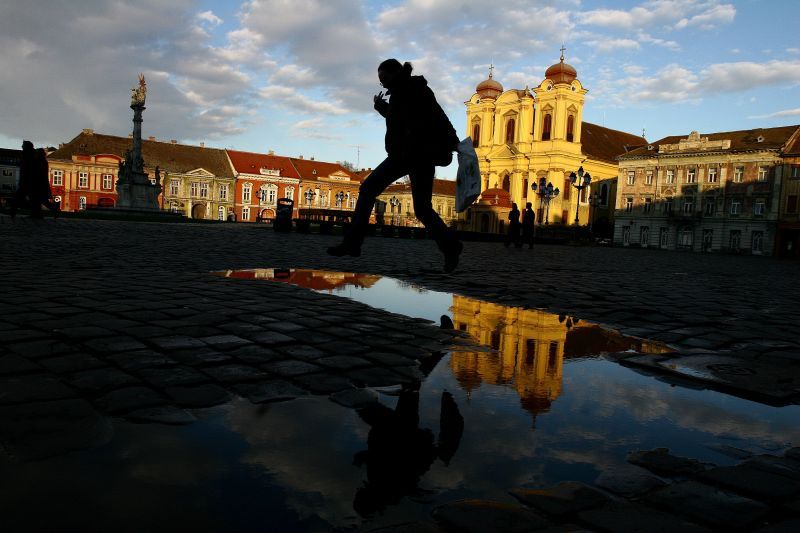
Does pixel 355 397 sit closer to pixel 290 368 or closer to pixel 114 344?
pixel 290 368

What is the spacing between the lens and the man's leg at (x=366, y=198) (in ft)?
18.7

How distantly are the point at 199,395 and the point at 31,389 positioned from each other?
681 millimetres

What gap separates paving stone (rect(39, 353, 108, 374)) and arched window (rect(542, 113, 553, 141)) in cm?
6315

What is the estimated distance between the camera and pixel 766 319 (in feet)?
18.2

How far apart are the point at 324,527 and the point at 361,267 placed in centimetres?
797

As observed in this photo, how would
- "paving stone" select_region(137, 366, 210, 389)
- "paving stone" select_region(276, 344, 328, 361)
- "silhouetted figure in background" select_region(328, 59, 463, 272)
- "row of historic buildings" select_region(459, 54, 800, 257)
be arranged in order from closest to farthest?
"paving stone" select_region(137, 366, 210, 389) < "paving stone" select_region(276, 344, 328, 361) < "silhouetted figure in background" select_region(328, 59, 463, 272) < "row of historic buildings" select_region(459, 54, 800, 257)

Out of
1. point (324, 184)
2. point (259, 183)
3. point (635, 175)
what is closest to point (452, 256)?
point (635, 175)

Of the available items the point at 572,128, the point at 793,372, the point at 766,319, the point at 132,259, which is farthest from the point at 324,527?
the point at 572,128

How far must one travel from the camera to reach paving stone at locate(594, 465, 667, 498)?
66.5 inches

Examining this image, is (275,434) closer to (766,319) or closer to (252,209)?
(766,319)

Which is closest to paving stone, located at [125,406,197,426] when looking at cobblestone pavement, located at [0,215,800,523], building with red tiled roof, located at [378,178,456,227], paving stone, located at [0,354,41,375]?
cobblestone pavement, located at [0,215,800,523]

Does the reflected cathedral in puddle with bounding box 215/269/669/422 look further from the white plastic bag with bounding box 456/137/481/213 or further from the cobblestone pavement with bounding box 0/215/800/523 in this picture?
the white plastic bag with bounding box 456/137/481/213

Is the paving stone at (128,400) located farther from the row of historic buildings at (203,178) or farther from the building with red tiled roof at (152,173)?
the building with red tiled roof at (152,173)

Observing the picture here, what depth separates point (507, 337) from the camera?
3957 mm
